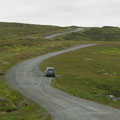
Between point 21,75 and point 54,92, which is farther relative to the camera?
point 21,75

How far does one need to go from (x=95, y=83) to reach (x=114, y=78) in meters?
6.46

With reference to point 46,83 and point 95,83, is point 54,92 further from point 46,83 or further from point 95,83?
point 95,83

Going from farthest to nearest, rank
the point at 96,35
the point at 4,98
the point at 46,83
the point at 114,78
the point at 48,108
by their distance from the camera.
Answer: the point at 96,35 < the point at 114,78 < the point at 46,83 < the point at 4,98 < the point at 48,108

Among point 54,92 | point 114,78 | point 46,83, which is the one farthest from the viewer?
point 114,78

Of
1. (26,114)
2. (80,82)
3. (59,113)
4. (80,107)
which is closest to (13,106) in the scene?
(26,114)

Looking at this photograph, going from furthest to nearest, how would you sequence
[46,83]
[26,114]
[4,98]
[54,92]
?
[46,83] < [54,92] < [4,98] < [26,114]

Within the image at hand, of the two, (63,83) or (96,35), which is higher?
(96,35)

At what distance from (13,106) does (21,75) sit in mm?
23011

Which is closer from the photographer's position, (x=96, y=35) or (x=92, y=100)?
(x=92, y=100)

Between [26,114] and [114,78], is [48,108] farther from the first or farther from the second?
[114,78]

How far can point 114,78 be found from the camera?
4628cm

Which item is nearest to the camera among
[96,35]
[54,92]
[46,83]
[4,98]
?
[4,98]

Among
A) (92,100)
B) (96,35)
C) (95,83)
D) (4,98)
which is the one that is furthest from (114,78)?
(96,35)

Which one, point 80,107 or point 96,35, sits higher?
point 96,35
